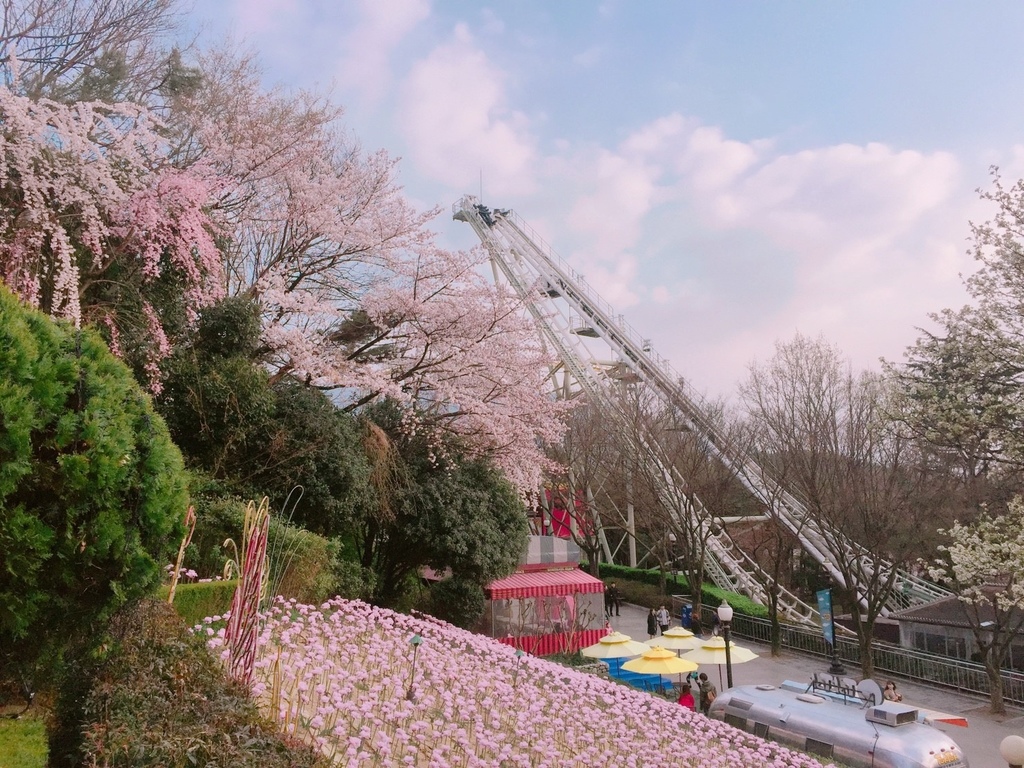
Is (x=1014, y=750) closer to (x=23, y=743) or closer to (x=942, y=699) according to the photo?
(x=23, y=743)

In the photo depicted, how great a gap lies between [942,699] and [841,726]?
926 centimetres

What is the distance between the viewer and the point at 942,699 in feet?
55.0

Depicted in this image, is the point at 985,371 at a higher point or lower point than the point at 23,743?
higher

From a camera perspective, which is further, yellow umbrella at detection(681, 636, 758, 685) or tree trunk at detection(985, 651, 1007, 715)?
tree trunk at detection(985, 651, 1007, 715)

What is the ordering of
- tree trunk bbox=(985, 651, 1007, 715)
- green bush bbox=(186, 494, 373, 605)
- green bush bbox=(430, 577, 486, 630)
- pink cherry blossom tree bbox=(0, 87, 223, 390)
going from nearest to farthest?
pink cherry blossom tree bbox=(0, 87, 223, 390), green bush bbox=(186, 494, 373, 605), green bush bbox=(430, 577, 486, 630), tree trunk bbox=(985, 651, 1007, 715)

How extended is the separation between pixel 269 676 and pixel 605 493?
27234 mm

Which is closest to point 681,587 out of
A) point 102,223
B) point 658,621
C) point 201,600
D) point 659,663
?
point 658,621

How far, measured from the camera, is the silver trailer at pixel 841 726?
8867 millimetres

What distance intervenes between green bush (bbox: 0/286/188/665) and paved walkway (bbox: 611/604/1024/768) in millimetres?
13188

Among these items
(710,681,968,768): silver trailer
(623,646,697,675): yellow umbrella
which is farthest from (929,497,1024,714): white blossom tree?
(623,646,697,675): yellow umbrella

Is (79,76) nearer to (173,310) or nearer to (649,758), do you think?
(173,310)

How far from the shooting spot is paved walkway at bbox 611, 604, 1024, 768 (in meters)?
13.1

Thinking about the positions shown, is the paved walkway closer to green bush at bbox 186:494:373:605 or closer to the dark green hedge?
the dark green hedge

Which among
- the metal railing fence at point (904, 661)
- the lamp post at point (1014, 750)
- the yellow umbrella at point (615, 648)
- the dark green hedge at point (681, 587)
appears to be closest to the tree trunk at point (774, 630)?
the metal railing fence at point (904, 661)
